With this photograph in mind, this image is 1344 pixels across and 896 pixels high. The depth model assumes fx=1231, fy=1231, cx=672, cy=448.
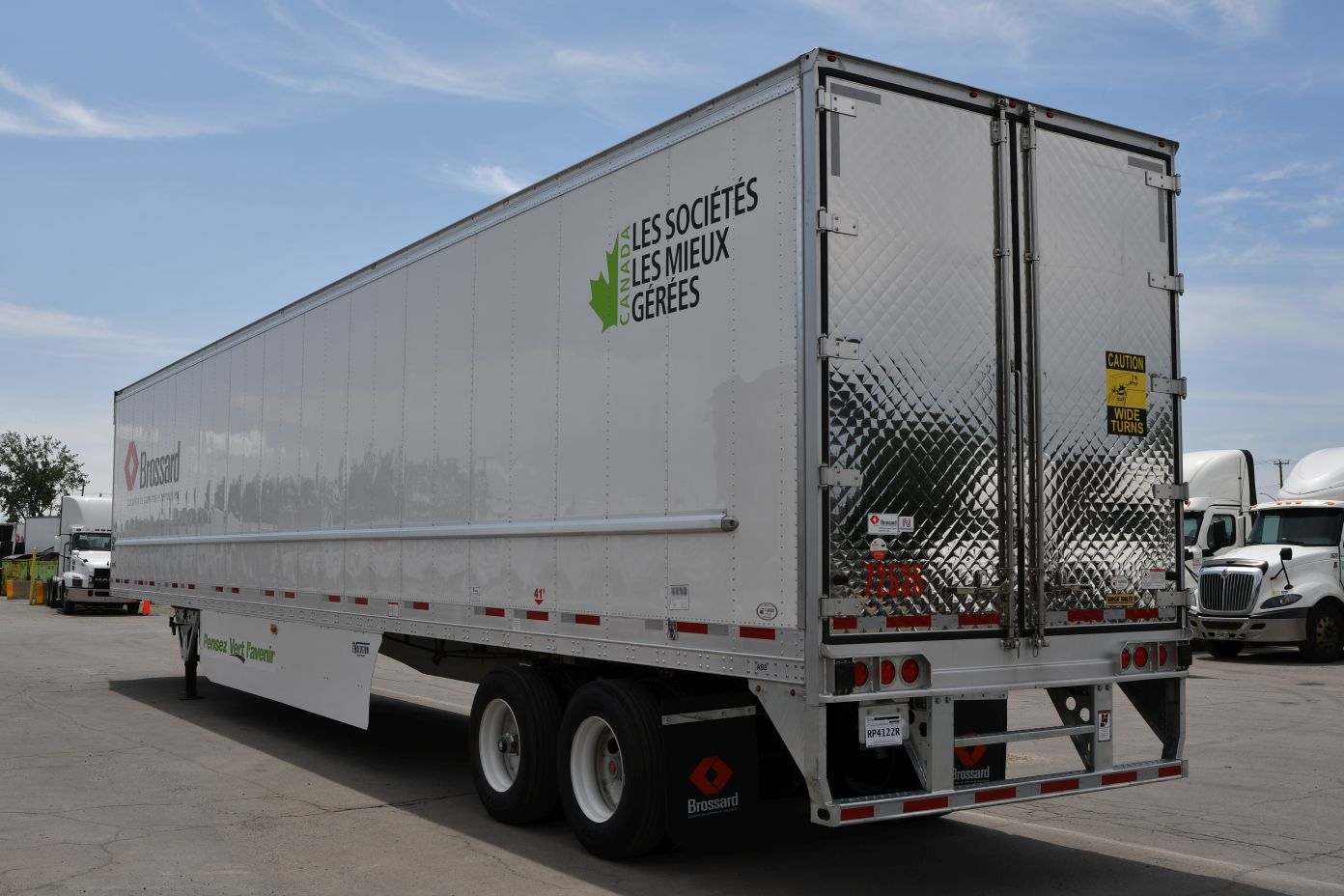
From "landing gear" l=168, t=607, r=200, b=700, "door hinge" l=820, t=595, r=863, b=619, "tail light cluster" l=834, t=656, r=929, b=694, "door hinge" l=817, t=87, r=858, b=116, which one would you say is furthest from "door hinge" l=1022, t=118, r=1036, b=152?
"landing gear" l=168, t=607, r=200, b=700

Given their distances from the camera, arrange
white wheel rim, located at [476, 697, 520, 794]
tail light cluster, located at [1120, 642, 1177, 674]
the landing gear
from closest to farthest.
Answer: tail light cluster, located at [1120, 642, 1177, 674] < white wheel rim, located at [476, 697, 520, 794] < the landing gear

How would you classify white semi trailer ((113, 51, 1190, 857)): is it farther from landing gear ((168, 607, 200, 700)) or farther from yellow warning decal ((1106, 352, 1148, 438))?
landing gear ((168, 607, 200, 700))

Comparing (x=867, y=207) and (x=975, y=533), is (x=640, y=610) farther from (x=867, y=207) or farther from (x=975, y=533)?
(x=867, y=207)

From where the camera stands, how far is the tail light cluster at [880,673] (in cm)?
582

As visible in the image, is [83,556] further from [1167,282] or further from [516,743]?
[1167,282]

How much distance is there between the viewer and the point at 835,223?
606 centimetres

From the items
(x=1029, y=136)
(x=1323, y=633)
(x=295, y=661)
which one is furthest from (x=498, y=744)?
(x=1323, y=633)

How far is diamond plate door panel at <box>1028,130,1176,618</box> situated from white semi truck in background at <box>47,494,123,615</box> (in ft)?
99.8

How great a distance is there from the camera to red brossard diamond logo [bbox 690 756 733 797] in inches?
261

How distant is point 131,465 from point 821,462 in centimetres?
1415

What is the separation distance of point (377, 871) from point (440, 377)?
150 inches

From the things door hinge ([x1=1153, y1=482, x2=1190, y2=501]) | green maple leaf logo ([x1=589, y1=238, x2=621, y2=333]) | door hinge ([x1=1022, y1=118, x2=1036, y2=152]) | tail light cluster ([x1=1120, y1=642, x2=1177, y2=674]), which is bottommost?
tail light cluster ([x1=1120, y1=642, x2=1177, y2=674])

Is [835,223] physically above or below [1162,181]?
below

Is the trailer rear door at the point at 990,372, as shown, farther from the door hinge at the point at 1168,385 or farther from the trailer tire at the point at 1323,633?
the trailer tire at the point at 1323,633
